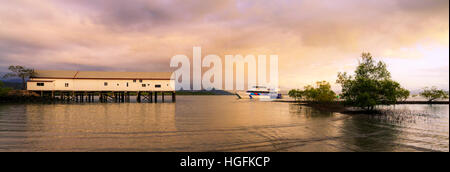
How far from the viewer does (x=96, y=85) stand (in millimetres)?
51656

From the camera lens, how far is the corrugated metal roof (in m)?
51.0

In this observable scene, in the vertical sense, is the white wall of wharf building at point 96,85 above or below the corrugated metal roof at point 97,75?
below

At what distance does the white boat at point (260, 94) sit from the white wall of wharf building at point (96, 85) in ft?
174

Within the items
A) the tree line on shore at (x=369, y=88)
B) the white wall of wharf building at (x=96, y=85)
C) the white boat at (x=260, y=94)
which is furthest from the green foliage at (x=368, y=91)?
the white boat at (x=260, y=94)

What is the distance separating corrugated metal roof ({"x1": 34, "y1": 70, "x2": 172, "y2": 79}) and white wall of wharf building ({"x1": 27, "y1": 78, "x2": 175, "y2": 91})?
0.95 m

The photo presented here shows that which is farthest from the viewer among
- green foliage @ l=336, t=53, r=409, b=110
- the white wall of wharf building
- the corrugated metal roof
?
the corrugated metal roof

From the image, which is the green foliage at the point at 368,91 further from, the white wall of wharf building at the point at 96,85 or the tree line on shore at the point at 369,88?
the white wall of wharf building at the point at 96,85

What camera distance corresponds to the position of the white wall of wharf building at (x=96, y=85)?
165 feet

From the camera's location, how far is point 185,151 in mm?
10922

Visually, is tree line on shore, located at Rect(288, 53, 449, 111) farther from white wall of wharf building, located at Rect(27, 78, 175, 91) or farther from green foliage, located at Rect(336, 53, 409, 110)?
white wall of wharf building, located at Rect(27, 78, 175, 91)

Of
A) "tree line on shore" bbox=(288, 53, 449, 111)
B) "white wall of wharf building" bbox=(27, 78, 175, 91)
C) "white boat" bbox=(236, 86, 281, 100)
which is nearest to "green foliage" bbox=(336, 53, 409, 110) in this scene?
"tree line on shore" bbox=(288, 53, 449, 111)
